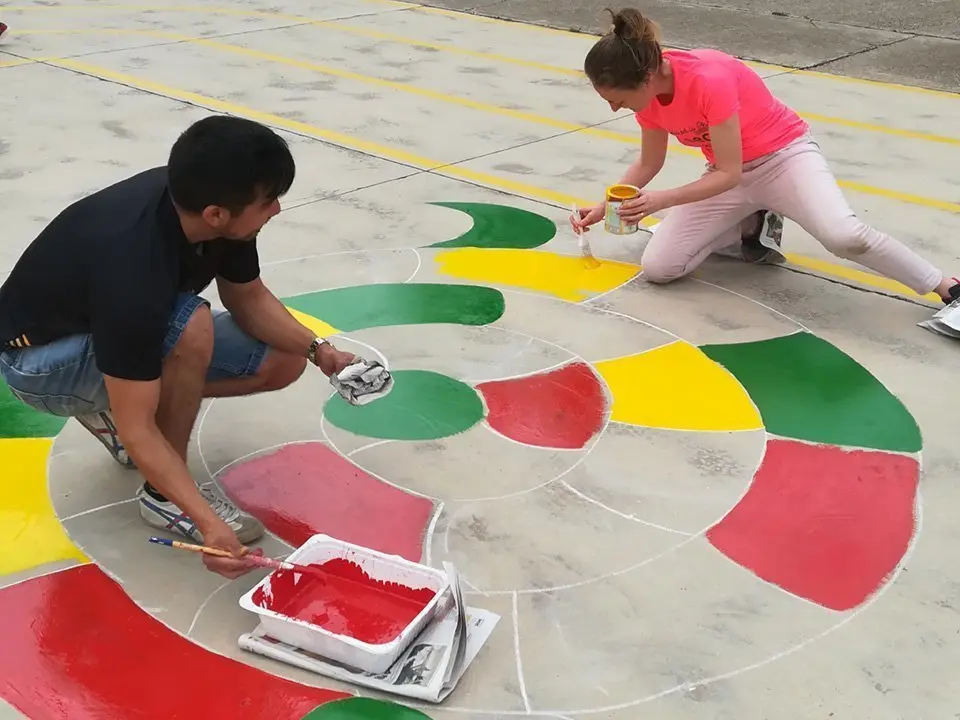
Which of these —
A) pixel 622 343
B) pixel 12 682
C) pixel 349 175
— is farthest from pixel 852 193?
pixel 12 682

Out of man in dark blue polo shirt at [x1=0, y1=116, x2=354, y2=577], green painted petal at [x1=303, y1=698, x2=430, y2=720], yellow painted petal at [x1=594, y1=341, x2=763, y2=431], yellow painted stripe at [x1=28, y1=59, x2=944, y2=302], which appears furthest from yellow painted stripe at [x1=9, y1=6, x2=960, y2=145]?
green painted petal at [x1=303, y1=698, x2=430, y2=720]

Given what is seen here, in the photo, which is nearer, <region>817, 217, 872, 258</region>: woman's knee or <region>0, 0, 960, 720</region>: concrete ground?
<region>0, 0, 960, 720</region>: concrete ground

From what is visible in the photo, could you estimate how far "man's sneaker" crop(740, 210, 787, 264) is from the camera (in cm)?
469

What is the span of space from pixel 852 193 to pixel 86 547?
14.5ft

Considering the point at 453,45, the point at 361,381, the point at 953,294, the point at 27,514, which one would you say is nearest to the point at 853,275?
the point at 953,294

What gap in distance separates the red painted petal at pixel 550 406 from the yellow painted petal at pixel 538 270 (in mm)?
741

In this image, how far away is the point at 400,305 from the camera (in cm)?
445

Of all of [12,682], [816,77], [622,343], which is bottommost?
[12,682]

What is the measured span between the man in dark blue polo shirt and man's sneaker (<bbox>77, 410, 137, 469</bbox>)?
0.23 meters

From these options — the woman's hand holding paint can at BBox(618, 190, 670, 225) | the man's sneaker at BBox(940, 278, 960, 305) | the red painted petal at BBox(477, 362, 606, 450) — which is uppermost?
the woman's hand holding paint can at BBox(618, 190, 670, 225)

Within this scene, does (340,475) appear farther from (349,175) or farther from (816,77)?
(816,77)

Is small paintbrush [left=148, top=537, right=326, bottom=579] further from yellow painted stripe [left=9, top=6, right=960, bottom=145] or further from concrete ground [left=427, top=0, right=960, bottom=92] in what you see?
concrete ground [left=427, top=0, right=960, bottom=92]

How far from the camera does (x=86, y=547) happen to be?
2977 millimetres

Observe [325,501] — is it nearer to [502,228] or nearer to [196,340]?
[196,340]
